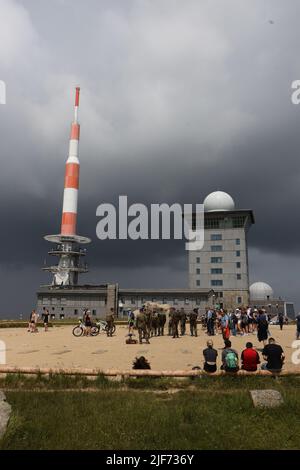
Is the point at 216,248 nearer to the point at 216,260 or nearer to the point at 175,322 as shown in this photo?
the point at 216,260

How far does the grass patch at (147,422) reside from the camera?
25.1 feet

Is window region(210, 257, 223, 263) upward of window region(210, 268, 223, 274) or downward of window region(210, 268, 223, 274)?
upward

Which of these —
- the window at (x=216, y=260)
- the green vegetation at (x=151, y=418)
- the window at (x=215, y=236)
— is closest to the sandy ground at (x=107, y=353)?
the green vegetation at (x=151, y=418)

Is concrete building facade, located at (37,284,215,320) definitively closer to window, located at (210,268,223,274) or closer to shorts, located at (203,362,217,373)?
window, located at (210,268,223,274)

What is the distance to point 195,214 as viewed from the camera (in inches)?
3762

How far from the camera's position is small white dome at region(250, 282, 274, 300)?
95.8m

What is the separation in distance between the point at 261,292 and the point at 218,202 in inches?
1016

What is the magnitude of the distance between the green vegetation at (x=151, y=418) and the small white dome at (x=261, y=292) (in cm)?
8764

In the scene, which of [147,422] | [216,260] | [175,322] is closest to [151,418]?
[147,422]

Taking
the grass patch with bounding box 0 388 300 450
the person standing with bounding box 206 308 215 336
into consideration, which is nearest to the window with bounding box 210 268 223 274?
the person standing with bounding box 206 308 215 336

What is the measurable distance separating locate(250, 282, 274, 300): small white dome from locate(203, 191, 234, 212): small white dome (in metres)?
21.5

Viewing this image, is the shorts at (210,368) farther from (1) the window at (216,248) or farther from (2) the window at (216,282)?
(1) the window at (216,248)
